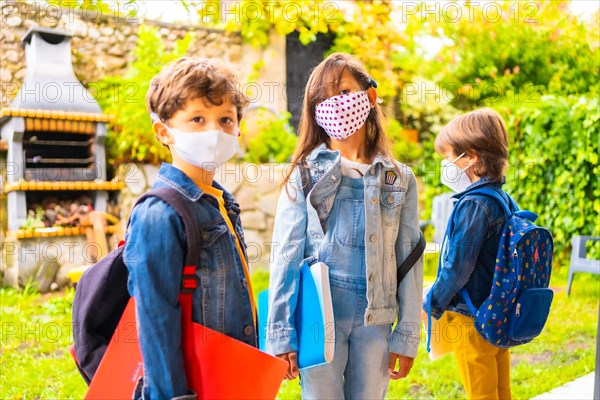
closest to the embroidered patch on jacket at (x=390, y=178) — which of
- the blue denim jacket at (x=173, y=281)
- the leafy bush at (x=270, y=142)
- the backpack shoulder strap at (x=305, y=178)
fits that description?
the backpack shoulder strap at (x=305, y=178)

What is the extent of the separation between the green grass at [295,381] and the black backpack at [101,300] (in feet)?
6.03

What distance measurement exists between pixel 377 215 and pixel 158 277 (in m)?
0.76

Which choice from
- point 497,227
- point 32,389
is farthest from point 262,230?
point 497,227

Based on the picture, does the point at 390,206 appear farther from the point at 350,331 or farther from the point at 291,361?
the point at 291,361

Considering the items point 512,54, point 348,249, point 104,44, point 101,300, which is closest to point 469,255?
point 348,249

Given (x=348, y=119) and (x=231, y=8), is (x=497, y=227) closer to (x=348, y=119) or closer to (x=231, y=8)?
(x=348, y=119)

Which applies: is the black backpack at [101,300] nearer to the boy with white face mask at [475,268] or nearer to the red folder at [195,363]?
the red folder at [195,363]

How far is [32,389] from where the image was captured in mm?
3074

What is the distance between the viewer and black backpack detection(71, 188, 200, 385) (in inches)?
53.8

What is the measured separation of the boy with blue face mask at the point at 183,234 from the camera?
128cm

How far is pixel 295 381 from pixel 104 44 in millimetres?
4292

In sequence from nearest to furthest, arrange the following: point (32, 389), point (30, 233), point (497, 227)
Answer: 1. point (497, 227)
2. point (32, 389)
3. point (30, 233)

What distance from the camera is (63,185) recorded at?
207 inches

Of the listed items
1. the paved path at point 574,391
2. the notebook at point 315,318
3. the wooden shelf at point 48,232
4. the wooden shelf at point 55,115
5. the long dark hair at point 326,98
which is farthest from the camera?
the wooden shelf at point 48,232
